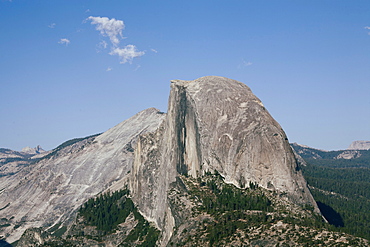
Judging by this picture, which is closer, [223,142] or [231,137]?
[231,137]

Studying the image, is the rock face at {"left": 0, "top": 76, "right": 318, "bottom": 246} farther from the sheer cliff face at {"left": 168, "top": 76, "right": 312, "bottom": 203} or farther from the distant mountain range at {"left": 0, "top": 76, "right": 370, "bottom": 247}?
the distant mountain range at {"left": 0, "top": 76, "right": 370, "bottom": 247}

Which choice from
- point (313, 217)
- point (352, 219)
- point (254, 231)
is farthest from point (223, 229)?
point (352, 219)

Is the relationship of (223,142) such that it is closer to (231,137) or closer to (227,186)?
(231,137)

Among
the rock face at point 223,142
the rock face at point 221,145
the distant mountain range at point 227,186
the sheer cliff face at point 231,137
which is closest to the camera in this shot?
the distant mountain range at point 227,186

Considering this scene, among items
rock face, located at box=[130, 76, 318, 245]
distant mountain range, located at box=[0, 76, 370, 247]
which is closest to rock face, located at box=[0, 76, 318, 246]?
rock face, located at box=[130, 76, 318, 245]

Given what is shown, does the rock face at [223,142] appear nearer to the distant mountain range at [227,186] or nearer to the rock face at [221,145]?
the rock face at [221,145]

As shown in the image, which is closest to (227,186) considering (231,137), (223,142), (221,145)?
(221,145)

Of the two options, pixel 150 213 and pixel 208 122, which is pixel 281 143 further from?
pixel 150 213

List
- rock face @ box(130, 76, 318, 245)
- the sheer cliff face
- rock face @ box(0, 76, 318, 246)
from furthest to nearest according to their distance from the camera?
rock face @ box(130, 76, 318, 245) < the sheer cliff face < rock face @ box(0, 76, 318, 246)

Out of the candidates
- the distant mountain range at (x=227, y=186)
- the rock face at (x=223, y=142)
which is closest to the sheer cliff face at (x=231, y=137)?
the rock face at (x=223, y=142)
